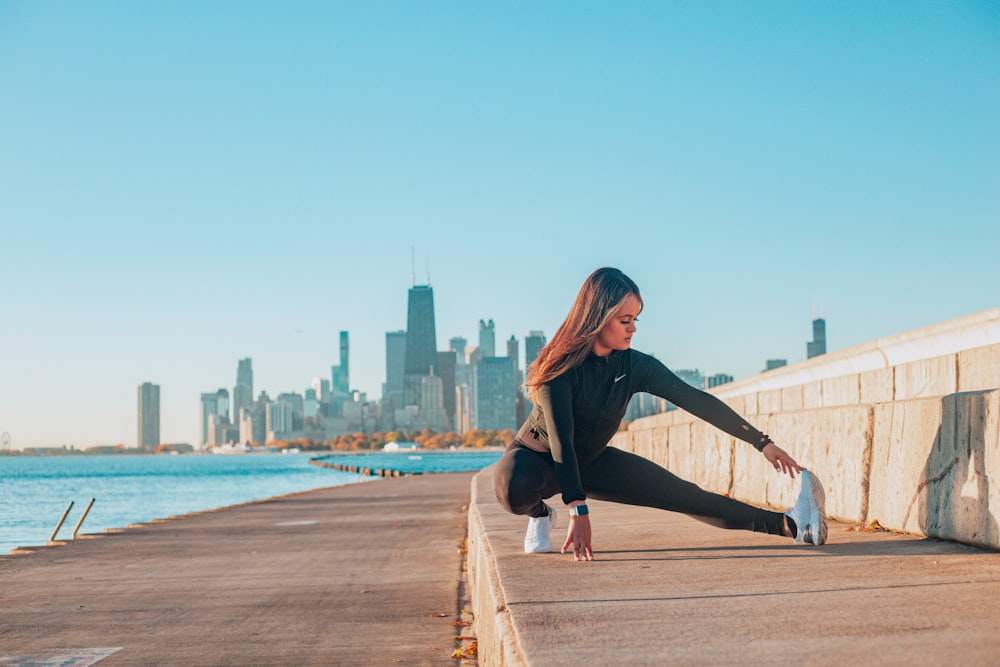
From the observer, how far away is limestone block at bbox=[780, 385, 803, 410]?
42.8 ft

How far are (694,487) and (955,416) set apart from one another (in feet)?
4.51

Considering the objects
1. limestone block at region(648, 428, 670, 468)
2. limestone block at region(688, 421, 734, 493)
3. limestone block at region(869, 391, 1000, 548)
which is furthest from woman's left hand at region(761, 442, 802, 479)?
limestone block at region(648, 428, 670, 468)

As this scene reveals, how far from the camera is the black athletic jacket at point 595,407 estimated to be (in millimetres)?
5051

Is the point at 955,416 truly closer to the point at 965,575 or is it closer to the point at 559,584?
the point at 965,575

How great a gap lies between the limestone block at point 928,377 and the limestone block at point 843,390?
A: 3.83 feet

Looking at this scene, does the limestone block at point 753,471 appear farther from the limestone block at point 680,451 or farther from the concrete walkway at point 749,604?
the concrete walkway at point 749,604

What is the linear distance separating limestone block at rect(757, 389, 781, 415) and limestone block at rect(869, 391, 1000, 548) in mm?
7621

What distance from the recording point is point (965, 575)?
4.05 meters

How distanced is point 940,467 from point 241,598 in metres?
5.98

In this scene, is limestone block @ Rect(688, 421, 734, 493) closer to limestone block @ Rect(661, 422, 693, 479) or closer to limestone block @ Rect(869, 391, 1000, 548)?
limestone block @ Rect(661, 422, 693, 479)

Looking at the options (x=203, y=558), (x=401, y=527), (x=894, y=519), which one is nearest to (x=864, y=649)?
(x=894, y=519)

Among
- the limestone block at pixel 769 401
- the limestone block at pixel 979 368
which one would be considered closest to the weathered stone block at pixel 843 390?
the limestone block at pixel 769 401

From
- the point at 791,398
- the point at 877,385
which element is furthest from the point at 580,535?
the point at 791,398

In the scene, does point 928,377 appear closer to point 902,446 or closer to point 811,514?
point 902,446
